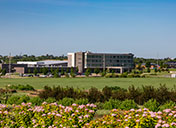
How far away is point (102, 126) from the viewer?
948cm

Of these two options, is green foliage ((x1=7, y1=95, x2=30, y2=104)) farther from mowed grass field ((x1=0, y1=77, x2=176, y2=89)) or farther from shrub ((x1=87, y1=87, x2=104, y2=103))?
mowed grass field ((x1=0, y1=77, x2=176, y2=89))

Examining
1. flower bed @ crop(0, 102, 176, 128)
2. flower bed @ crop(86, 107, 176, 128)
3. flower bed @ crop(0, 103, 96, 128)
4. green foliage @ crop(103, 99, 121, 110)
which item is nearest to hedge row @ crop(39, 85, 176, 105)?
green foliage @ crop(103, 99, 121, 110)

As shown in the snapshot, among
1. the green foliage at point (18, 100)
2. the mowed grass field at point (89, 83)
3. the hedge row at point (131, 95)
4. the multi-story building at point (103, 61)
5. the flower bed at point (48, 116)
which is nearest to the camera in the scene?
the flower bed at point (48, 116)

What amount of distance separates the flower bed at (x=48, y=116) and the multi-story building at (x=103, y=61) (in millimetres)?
119269

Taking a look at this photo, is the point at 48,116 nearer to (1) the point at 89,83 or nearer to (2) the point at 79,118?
(2) the point at 79,118

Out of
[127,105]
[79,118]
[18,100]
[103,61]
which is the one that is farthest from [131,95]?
[103,61]

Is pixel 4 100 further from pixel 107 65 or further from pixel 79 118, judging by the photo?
pixel 107 65

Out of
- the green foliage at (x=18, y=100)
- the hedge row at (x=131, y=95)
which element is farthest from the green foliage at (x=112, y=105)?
the green foliage at (x=18, y=100)

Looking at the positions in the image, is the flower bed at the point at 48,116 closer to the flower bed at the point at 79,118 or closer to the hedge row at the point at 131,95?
the flower bed at the point at 79,118

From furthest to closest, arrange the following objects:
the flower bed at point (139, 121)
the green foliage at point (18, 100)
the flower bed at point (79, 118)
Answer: the green foliage at point (18, 100)
the flower bed at point (79, 118)
the flower bed at point (139, 121)

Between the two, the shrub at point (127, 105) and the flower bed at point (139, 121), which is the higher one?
the flower bed at point (139, 121)

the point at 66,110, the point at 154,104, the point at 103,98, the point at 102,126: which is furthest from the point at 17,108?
the point at 103,98

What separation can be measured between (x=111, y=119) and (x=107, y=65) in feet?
410

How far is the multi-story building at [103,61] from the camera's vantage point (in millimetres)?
132250
